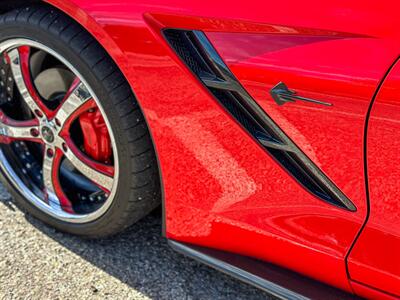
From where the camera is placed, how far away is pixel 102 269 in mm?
1976

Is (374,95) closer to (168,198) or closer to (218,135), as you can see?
(218,135)

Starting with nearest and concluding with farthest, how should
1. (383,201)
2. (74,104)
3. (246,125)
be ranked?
(383,201), (246,125), (74,104)

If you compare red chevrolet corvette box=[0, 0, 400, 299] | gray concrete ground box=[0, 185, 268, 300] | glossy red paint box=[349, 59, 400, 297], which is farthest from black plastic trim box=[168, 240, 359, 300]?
gray concrete ground box=[0, 185, 268, 300]

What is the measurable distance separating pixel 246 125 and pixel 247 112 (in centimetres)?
4

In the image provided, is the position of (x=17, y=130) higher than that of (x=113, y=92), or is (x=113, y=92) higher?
(x=113, y=92)

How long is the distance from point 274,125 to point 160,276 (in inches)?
34.1

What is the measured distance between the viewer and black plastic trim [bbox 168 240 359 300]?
152 centimetres

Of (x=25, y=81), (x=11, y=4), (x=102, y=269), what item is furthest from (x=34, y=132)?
(x=102, y=269)

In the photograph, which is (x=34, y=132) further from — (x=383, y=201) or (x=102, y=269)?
(x=383, y=201)

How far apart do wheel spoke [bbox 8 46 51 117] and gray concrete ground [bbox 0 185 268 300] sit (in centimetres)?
51

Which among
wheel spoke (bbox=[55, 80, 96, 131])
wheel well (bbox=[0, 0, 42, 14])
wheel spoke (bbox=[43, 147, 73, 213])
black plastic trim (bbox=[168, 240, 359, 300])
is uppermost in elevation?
wheel well (bbox=[0, 0, 42, 14])

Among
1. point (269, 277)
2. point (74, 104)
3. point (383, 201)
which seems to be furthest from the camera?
point (74, 104)

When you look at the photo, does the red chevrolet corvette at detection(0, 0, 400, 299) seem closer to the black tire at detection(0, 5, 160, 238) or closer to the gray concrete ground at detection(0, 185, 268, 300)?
the black tire at detection(0, 5, 160, 238)

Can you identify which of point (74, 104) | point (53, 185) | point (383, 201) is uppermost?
point (74, 104)
